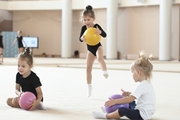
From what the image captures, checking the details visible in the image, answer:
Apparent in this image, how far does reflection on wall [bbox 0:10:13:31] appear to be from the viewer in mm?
31728

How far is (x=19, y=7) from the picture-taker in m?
31.3

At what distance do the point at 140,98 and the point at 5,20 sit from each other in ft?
95.5

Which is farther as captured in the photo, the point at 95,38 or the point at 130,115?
the point at 95,38

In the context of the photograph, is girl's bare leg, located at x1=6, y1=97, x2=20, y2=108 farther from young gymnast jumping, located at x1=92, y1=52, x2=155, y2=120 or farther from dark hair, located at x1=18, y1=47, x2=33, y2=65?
young gymnast jumping, located at x1=92, y1=52, x2=155, y2=120

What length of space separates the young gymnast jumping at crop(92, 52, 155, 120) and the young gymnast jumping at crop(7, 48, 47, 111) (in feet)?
3.39

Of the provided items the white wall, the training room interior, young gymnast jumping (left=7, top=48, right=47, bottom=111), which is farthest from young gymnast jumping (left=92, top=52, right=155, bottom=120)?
the white wall

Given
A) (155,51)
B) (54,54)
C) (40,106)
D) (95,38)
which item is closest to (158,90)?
(95,38)

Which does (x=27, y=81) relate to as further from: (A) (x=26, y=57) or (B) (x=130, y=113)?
(B) (x=130, y=113)

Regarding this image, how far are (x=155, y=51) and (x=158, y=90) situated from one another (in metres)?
20.5

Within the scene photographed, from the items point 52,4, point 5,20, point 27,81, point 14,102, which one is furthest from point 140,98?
point 5,20

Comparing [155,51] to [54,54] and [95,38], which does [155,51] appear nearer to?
[54,54]

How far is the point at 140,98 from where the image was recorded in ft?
14.3

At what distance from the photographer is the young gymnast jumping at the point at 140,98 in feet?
14.0

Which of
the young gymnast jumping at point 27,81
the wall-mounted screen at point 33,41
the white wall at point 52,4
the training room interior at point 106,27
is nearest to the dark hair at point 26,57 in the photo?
the young gymnast jumping at point 27,81
